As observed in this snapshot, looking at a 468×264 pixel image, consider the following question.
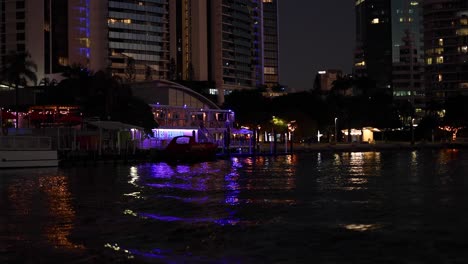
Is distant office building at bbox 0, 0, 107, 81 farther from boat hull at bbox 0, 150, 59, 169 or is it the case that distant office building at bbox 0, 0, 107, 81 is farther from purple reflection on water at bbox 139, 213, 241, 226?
purple reflection on water at bbox 139, 213, 241, 226

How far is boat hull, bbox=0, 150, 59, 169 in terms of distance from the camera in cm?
4641

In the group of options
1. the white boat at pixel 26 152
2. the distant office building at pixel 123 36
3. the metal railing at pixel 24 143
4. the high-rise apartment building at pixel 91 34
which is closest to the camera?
the white boat at pixel 26 152

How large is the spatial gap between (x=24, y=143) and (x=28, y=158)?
4.14ft

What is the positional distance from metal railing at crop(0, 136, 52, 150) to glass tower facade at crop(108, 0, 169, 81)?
11858 centimetres

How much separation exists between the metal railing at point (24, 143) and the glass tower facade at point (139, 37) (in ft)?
389

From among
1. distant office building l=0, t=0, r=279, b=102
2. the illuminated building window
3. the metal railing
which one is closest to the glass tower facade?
distant office building l=0, t=0, r=279, b=102

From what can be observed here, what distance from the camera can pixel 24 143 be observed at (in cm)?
4828

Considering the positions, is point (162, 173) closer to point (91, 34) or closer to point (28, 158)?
point (28, 158)

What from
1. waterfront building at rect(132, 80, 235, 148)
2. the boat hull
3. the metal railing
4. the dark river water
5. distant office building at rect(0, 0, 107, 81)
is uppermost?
distant office building at rect(0, 0, 107, 81)

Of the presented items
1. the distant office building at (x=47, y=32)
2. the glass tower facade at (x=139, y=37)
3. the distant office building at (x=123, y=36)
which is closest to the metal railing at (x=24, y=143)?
the distant office building at (x=47, y=32)

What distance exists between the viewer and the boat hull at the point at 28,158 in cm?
4641

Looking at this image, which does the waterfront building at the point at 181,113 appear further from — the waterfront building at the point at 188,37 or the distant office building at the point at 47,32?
the waterfront building at the point at 188,37

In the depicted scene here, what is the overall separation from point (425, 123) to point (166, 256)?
140m

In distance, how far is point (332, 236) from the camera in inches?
Result: 578
